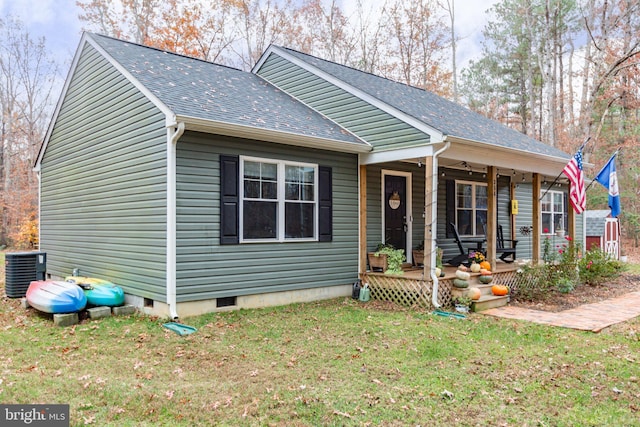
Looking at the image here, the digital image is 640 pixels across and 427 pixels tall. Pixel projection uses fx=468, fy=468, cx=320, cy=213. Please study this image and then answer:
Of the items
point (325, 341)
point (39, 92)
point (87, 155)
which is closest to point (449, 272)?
point (325, 341)

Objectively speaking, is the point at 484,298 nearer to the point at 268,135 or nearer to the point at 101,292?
the point at 268,135

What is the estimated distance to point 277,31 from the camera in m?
21.8

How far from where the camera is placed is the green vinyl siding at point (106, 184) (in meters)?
7.11

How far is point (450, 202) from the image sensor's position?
11555 mm

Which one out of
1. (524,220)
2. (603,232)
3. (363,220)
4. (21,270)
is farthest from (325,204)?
(603,232)

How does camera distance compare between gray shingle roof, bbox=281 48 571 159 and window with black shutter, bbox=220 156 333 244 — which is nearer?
window with black shutter, bbox=220 156 333 244

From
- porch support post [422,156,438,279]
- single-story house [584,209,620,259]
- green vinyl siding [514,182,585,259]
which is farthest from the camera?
single-story house [584,209,620,259]

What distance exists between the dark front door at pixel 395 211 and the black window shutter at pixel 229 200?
11.9 feet

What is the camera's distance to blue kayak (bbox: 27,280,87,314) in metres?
6.68

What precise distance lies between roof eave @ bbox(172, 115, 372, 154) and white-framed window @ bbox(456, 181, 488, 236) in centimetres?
410

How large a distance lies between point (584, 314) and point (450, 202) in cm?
449

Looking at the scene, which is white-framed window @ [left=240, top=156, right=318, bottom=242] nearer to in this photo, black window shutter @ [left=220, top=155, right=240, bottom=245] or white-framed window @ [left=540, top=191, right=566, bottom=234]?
black window shutter @ [left=220, top=155, right=240, bottom=245]

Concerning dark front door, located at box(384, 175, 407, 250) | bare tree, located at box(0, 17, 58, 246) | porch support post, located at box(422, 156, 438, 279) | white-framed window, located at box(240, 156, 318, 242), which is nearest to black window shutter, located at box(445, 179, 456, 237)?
dark front door, located at box(384, 175, 407, 250)

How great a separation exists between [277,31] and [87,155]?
14859 millimetres
